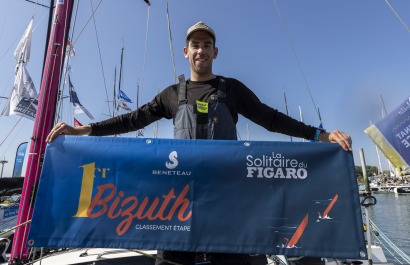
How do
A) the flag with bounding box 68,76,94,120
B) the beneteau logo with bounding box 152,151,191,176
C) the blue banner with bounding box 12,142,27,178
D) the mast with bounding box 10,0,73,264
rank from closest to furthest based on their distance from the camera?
the beneteau logo with bounding box 152,151,191,176 → the mast with bounding box 10,0,73,264 → the flag with bounding box 68,76,94,120 → the blue banner with bounding box 12,142,27,178

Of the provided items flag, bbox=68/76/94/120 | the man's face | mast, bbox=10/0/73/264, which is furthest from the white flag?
the man's face

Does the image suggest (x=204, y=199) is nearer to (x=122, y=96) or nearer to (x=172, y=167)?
(x=172, y=167)

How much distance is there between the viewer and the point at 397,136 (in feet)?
17.3

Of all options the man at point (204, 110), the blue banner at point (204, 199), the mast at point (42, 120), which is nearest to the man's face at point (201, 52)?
the man at point (204, 110)

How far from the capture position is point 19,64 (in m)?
8.07

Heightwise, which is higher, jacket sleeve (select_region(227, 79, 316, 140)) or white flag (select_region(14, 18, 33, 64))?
white flag (select_region(14, 18, 33, 64))

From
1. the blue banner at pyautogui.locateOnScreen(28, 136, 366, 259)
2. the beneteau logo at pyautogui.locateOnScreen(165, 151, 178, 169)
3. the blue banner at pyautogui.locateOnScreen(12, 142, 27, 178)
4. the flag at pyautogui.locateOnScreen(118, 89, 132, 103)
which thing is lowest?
the blue banner at pyautogui.locateOnScreen(28, 136, 366, 259)

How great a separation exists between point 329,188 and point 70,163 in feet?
6.66

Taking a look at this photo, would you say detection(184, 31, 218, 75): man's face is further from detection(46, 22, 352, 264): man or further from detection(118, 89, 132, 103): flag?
detection(118, 89, 132, 103): flag

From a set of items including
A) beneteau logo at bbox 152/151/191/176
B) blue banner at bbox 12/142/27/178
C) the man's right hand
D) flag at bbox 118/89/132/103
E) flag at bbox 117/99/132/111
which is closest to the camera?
beneteau logo at bbox 152/151/191/176

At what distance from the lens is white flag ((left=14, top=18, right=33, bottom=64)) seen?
25.7ft

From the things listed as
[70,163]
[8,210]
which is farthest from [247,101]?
[8,210]

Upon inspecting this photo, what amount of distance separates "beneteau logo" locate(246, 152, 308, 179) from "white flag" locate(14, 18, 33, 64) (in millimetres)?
9502

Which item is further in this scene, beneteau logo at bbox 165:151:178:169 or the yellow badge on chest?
the yellow badge on chest
